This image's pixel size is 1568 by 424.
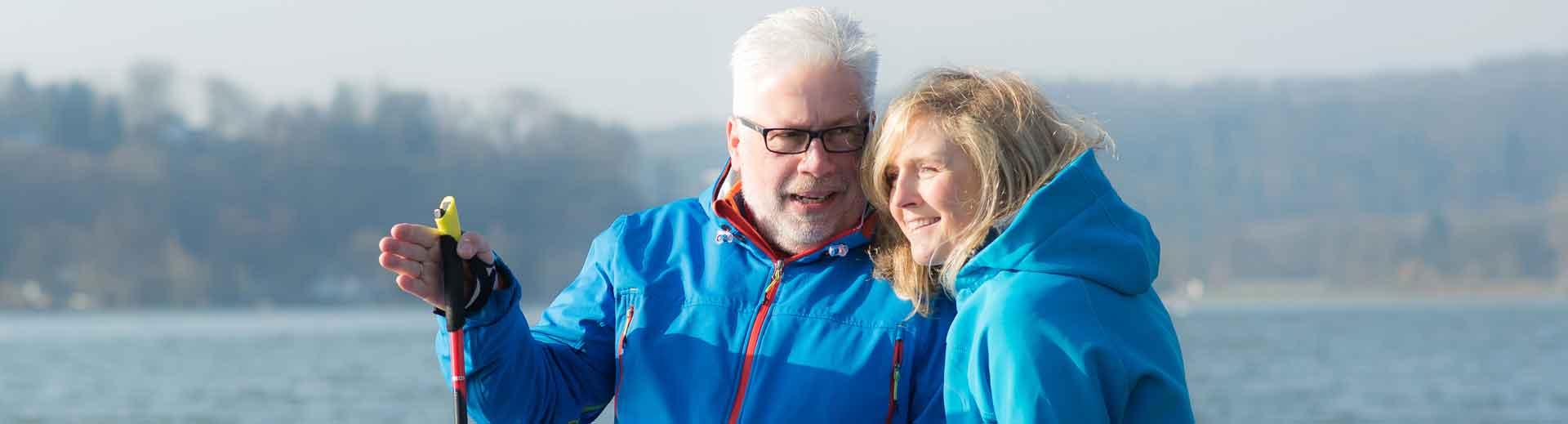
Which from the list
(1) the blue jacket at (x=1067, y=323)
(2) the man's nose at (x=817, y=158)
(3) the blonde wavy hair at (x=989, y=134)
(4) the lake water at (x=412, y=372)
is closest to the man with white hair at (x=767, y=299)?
(2) the man's nose at (x=817, y=158)

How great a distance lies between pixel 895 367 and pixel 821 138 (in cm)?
45

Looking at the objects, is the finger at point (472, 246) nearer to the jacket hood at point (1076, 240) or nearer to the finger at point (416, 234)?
the finger at point (416, 234)

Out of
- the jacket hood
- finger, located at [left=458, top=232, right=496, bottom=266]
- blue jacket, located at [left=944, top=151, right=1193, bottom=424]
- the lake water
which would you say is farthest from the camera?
the lake water

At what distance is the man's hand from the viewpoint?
9.68 feet

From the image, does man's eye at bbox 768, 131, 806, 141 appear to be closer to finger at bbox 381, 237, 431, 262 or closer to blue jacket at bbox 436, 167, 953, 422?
blue jacket at bbox 436, 167, 953, 422

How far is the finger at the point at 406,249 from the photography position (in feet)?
9.63

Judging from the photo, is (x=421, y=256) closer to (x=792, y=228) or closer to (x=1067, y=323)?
(x=792, y=228)

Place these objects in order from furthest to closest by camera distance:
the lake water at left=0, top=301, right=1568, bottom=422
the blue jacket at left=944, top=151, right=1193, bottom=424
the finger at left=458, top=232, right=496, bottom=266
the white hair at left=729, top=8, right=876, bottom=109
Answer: the lake water at left=0, top=301, right=1568, bottom=422
the white hair at left=729, top=8, right=876, bottom=109
the finger at left=458, top=232, right=496, bottom=266
the blue jacket at left=944, top=151, right=1193, bottom=424

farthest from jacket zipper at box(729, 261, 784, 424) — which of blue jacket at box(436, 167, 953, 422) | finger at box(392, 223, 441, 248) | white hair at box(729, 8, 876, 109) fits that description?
finger at box(392, 223, 441, 248)

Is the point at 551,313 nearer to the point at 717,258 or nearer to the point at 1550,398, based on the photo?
the point at 717,258

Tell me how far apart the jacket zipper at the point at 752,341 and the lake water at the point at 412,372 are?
1036 inches

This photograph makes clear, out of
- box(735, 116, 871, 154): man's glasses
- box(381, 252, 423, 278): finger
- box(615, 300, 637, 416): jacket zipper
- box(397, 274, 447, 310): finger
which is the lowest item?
box(615, 300, 637, 416): jacket zipper

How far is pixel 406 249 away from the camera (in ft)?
9.77

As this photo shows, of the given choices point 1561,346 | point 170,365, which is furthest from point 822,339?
point 1561,346
